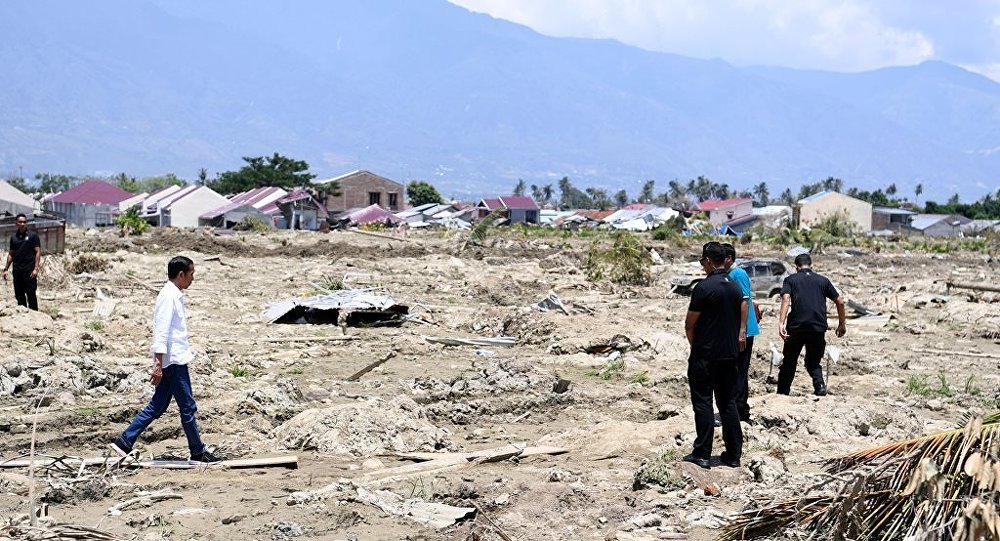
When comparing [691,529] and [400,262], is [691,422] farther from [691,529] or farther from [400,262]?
[400,262]

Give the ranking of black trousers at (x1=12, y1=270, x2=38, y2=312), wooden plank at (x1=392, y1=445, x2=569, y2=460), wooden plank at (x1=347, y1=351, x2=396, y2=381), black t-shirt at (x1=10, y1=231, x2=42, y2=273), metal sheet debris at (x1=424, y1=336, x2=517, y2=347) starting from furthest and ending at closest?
metal sheet debris at (x1=424, y1=336, x2=517, y2=347)
black trousers at (x1=12, y1=270, x2=38, y2=312)
black t-shirt at (x1=10, y1=231, x2=42, y2=273)
wooden plank at (x1=347, y1=351, x2=396, y2=381)
wooden plank at (x1=392, y1=445, x2=569, y2=460)

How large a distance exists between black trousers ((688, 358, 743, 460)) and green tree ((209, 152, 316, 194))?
8999cm

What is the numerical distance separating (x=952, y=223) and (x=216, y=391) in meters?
101

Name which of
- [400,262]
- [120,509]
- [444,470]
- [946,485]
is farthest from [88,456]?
[400,262]

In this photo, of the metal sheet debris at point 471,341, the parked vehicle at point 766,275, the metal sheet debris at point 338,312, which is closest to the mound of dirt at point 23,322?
the metal sheet debris at point 338,312

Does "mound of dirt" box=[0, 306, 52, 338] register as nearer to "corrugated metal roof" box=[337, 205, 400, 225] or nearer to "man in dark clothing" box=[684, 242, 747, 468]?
"man in dark clothing" box=[684, 242, 747, 468]

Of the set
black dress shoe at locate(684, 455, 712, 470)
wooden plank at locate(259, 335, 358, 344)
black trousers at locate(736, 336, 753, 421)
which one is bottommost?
black dress shoe at locate(684, 455, 712, 470)

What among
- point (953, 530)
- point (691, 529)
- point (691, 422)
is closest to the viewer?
point (953, 530)

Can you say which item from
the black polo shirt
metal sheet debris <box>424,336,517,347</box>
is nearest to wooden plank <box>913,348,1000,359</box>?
metal sheet debris <box>424,336,517,347</box>

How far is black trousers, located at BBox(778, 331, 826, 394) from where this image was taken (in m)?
10.7

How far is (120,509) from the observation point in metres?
6.93

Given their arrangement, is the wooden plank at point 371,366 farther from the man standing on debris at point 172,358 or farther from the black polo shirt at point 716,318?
the black polo shirt at point 716,318

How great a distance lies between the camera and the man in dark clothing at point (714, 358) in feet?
25.8

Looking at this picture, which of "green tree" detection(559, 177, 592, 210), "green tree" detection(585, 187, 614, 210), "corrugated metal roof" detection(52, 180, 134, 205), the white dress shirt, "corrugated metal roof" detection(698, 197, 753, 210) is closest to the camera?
the white dress shirt
